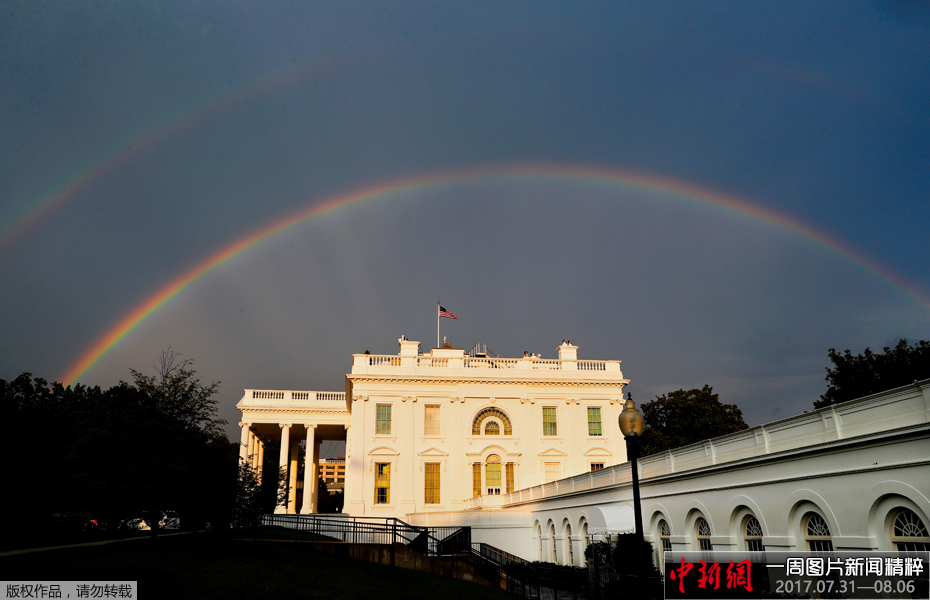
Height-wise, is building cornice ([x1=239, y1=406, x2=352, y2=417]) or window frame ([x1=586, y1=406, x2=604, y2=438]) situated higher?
building cornice ([x1=239, y1=406, x2=352, y2=417])

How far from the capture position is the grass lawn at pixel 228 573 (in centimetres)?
1555

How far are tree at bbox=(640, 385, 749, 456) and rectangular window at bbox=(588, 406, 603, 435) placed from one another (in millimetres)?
7379

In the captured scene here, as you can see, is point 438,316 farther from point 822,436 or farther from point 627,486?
point 822,436

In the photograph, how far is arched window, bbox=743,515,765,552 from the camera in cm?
1855

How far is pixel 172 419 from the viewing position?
2198cm

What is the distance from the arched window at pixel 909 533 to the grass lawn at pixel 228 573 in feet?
36.3

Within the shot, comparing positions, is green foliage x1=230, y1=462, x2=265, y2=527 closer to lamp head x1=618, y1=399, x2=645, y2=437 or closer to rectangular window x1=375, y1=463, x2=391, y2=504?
lamp head x1=618, y1=399, x2=645, y2=437

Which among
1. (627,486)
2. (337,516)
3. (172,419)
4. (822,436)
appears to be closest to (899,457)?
(822,436)

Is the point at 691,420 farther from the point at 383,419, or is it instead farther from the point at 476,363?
the point at 383,419

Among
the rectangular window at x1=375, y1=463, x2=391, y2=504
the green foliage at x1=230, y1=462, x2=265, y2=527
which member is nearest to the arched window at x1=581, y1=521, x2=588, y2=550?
the green foliage at x1=230, y1=462, x2=265, y2=527

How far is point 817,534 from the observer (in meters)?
16.3

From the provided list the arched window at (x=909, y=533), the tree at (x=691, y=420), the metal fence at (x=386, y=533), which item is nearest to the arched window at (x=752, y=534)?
the arched window at (x=909, y=533)

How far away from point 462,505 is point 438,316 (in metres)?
15.5

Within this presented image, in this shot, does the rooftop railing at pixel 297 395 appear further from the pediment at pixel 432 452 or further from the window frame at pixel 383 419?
the pediment at pixel 432 452
